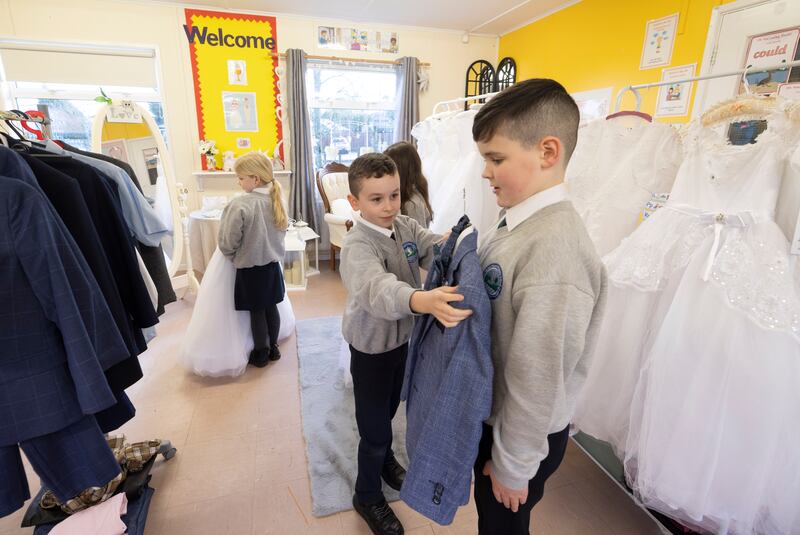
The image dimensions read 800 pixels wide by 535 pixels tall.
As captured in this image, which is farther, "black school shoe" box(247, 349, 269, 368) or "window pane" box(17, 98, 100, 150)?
"window pane" box(17, 98, 100, 150)

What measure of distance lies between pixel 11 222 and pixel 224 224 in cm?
Answer: 130

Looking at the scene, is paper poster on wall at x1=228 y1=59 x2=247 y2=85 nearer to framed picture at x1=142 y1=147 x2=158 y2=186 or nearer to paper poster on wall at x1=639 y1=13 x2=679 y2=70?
framed picture at x1=142 y1=147 x2=158 y2=186

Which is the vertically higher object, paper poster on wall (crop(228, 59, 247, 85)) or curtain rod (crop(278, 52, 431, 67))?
curtain rod (crop(278, 52, 431, 67))

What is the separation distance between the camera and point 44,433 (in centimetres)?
102

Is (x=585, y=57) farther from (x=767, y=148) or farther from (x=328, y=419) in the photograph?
(x=328, y=419)

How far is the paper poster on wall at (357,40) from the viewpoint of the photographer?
4496mm

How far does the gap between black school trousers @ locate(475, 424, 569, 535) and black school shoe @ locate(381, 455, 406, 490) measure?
78cm

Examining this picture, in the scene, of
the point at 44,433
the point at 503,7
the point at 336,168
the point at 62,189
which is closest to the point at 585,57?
the point at 503,7

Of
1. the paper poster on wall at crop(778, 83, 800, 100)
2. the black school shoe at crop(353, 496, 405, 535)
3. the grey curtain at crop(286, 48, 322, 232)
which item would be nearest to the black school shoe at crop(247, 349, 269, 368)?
the black school shoe at crop(353, 496, 405, 535)

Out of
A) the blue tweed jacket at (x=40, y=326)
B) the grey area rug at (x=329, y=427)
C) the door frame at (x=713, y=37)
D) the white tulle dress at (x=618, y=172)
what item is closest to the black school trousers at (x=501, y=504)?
the grey area rug at (x=329, y=427)

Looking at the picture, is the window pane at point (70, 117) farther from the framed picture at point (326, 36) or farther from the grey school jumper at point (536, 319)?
the grey school jumper at point (536, 319)

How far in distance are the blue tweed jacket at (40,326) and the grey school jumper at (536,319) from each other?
3.36 ft

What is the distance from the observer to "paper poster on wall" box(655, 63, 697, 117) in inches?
117

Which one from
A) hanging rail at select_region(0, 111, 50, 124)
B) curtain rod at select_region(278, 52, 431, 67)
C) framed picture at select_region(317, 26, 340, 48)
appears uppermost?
framed picture at select_region(317, 26, 340, 48)
